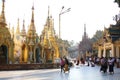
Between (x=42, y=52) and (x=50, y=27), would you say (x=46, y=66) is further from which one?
(x=50, y=27)

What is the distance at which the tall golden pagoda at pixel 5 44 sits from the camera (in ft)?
114

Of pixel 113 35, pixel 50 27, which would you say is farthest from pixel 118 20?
pixel 50 27

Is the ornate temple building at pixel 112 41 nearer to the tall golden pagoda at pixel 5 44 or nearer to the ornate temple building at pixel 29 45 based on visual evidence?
the ornate temple building at pixel 29 45

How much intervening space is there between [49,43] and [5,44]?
11.2m

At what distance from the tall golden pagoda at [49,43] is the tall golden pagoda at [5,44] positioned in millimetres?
8254

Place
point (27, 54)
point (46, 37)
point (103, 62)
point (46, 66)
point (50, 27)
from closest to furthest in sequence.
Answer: point (103, 62) → point (46, 66) → point (27, 54) → point (46, 37) → point (50, 27)

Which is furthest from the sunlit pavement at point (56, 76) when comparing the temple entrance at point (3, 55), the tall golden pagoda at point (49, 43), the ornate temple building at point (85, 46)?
the ornate temple building at point (85, 46)

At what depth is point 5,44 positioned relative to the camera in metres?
35.2

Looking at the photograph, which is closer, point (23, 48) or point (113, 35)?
point (23, 48)

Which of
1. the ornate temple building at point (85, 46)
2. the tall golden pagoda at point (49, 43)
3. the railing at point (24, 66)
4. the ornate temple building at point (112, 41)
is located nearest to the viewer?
the railing at point (24, 66)

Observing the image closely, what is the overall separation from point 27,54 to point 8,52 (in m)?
3.59

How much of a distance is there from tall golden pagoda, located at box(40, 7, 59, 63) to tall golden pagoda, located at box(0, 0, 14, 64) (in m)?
8.25

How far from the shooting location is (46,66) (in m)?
35.0

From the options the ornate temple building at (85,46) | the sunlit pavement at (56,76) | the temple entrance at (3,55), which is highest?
the ornate temple building at (85,46)
